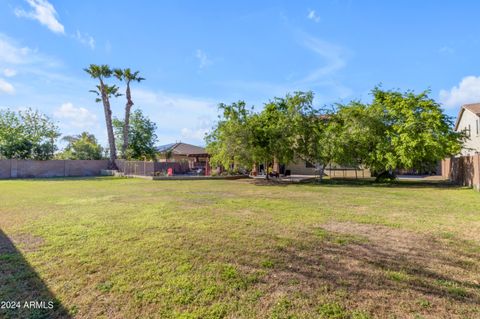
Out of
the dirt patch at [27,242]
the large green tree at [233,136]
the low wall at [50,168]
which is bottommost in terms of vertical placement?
the dirt patch at [27,242]

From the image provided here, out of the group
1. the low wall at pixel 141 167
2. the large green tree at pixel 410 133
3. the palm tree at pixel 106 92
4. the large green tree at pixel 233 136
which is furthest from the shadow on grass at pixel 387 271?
the palm tree at pixel 106 92

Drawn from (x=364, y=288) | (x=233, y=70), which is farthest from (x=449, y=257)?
(x=233, y=70)

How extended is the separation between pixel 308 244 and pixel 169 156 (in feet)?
111

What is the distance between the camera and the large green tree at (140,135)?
3416cm

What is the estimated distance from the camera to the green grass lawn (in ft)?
8.95

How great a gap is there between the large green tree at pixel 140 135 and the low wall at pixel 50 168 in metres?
5.22

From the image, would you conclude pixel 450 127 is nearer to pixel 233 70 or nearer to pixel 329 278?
pixel 233 70

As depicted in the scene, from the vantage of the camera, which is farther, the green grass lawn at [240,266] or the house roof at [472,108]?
the house roof at [472,108]

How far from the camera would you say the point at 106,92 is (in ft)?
96.7

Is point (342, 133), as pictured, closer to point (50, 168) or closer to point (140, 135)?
point (50, 168)

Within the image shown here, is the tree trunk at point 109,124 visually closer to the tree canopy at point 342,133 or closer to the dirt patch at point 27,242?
the tree canopy at point 342,133

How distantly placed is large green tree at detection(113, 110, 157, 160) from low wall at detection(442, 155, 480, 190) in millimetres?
29230

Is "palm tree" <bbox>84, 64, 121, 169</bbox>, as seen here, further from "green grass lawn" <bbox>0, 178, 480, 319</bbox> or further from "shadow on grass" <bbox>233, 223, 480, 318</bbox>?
"shadow on grass" <bbox>233, 223, 480, 318</bbox>

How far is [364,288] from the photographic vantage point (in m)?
3.09
